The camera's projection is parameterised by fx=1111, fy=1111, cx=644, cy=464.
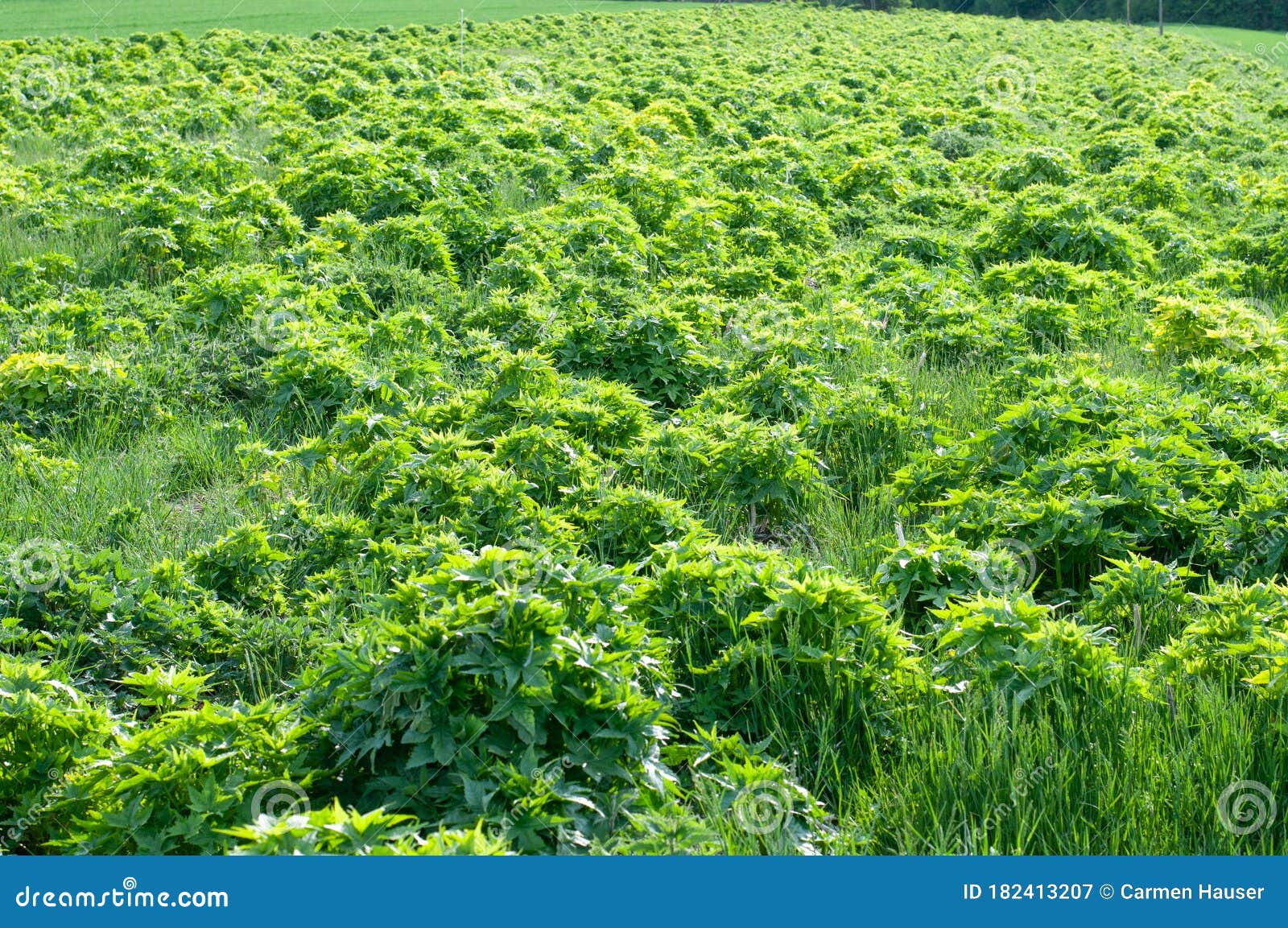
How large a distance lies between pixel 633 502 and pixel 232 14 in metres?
42.4

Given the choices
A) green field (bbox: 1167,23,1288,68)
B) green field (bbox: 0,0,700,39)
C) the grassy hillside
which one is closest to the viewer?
the grassy hillside

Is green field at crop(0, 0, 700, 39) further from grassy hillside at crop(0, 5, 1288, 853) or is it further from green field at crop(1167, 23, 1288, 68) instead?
green field at crop(1167, 23, 1288, 68)

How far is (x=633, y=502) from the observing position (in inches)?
197

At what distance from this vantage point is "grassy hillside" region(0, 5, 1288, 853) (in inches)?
135

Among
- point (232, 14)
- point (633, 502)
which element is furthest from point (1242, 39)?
point (633, 502)

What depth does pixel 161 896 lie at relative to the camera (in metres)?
3.13

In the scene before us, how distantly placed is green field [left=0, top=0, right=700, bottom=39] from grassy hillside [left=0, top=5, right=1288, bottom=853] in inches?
1015

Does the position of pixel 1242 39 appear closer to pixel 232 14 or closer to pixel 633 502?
pixel 232 14

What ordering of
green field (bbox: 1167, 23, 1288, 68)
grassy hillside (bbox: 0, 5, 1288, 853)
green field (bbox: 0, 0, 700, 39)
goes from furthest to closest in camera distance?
green field (bbox: 1167, 23, 1288, 68) < green field (bbox: 0, 0, 700, 39) < grassy hillside (bbox: 0, 5, 1288, 853)

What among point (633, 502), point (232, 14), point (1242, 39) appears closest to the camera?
point (633, 502)

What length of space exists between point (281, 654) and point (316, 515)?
909 mm

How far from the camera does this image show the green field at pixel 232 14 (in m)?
35.7

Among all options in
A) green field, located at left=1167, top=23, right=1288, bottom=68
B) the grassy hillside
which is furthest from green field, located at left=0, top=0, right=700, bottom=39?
green field, located at left=1167, top=23, right=1288, bottom=68

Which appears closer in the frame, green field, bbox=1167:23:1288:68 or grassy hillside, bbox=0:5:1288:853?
grassy hillside, bbox=0:5:1288:853
